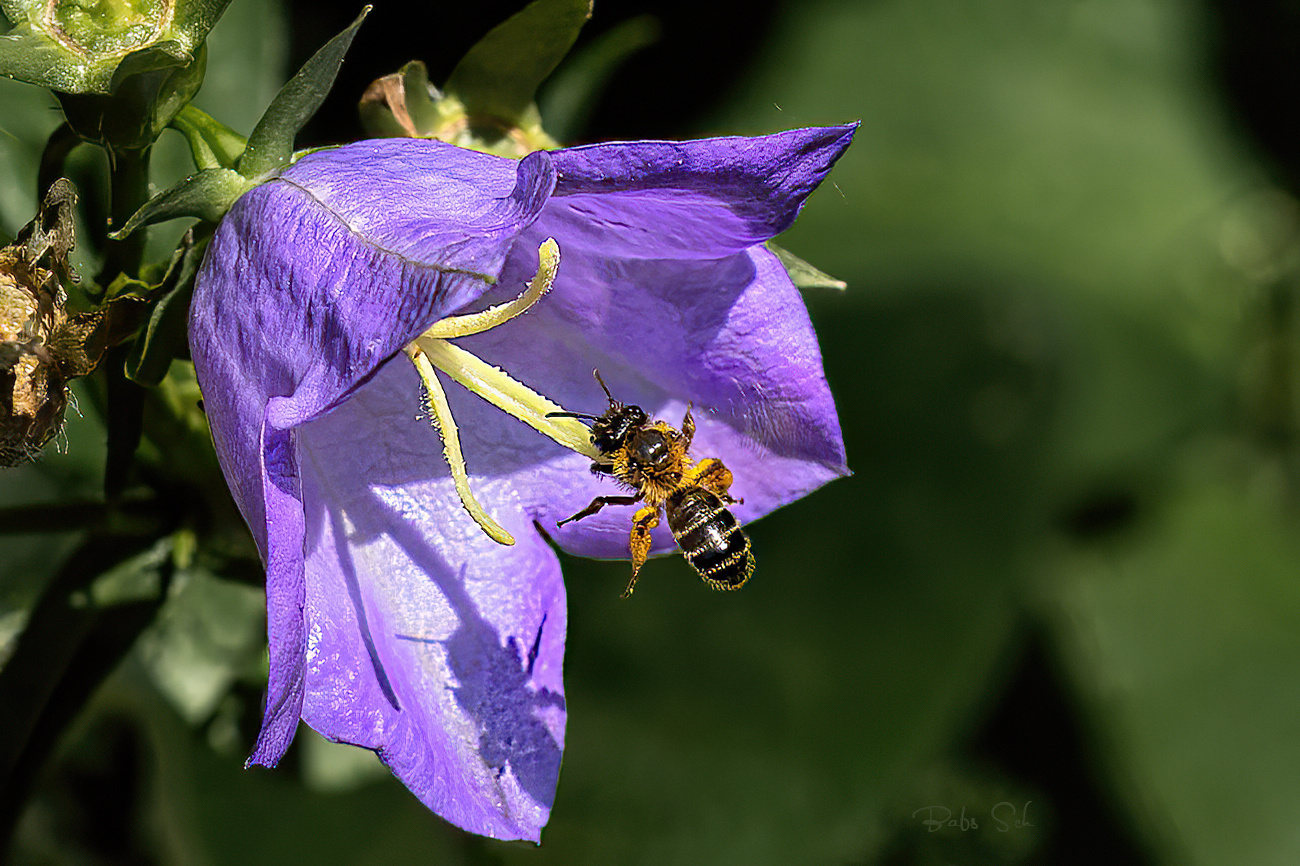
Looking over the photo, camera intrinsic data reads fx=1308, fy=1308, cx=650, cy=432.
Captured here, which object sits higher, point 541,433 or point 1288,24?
point 541,433

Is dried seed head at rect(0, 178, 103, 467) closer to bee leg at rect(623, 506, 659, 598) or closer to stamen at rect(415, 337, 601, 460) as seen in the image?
stamen at rect(415, 337, 601, 460)

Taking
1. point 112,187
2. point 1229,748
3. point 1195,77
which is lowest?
point 1229,748

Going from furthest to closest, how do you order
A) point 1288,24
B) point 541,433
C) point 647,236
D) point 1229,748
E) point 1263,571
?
point 1288,24 < point 1263,571 < point 1229,748 < point 541,433 < point 647,236

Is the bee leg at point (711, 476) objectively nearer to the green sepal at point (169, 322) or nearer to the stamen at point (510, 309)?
the stamen at point (510, 309)

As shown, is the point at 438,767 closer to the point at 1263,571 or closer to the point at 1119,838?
the point at 1119,838

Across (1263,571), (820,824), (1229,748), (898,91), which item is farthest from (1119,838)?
(898,91)

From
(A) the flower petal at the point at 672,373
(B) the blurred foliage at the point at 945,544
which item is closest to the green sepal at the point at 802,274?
(A) the flower petal at the point at 672,373
